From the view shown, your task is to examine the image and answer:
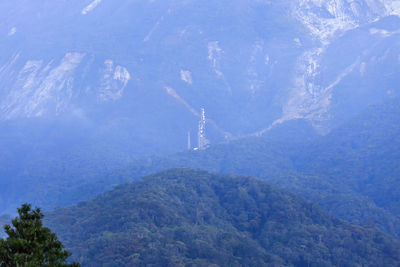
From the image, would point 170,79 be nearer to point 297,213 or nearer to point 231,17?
point 231,17

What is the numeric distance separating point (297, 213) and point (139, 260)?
21355 millimetres

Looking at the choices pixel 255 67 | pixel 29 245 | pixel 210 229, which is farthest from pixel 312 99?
pixel 29 245

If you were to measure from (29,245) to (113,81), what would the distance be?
4506 inches

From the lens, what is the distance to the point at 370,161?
3447 inches

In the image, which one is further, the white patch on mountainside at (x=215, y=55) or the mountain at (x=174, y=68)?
the white patch on mountainside at (x=215, y=55)

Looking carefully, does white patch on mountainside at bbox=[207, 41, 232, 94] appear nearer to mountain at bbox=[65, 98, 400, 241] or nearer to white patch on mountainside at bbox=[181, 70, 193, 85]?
white patch on mountainside at bbox=[181, 70, 193, 85]

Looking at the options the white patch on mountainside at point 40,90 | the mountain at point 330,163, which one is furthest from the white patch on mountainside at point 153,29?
the mountain at point 330,163

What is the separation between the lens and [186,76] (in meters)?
135

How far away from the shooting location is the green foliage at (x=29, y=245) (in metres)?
17.1

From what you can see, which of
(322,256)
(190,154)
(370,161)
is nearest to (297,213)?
(322,256)

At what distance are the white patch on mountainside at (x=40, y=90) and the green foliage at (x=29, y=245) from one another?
110 meters

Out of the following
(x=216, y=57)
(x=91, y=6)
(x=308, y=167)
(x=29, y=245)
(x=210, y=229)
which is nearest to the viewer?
(x=29, y=245)

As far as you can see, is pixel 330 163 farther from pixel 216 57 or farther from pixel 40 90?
pixel 40 90

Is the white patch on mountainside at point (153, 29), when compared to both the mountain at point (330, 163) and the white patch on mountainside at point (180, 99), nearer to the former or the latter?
the white patch on mountainside at point (180, 99)
